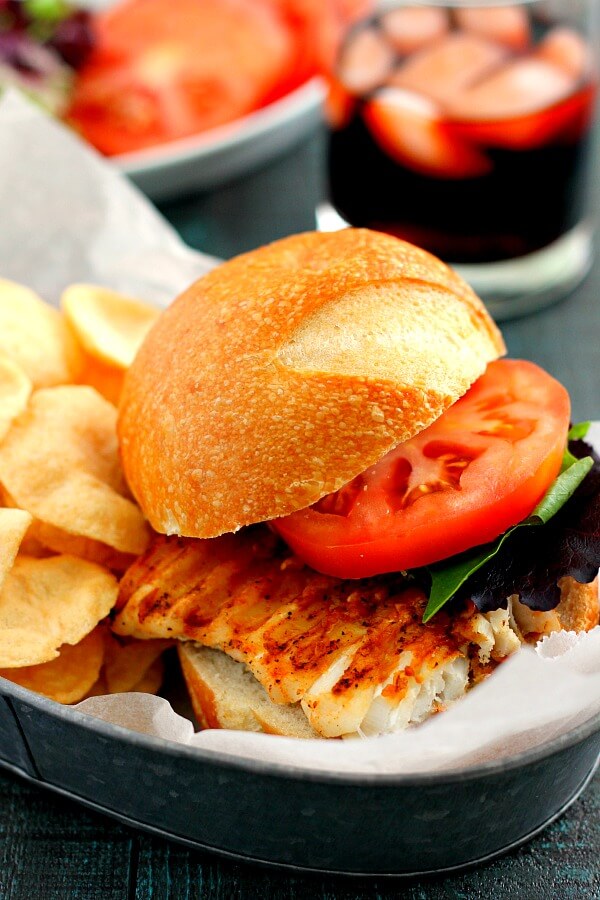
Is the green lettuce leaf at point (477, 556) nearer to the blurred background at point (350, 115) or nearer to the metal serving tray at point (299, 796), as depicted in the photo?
the metal serving tray at point (299, 796)

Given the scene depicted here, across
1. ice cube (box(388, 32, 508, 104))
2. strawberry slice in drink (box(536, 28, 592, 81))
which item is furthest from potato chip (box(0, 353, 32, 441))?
strawberry slice in drink (box(536, 28, 592, 81))

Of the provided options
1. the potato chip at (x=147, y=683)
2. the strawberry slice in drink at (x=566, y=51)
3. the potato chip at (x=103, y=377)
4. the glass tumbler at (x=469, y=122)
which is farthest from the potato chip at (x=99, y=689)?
the strawberry slice in drink at (x=566, y=51)

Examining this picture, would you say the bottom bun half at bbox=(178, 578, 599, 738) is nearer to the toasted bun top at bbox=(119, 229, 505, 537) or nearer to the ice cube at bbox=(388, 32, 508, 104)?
the toasted bun top at bbox=(119, 229, 505, 537)

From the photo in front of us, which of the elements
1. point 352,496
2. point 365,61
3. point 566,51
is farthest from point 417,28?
point 352,496

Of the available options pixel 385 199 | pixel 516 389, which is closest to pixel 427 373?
pixel 516 389

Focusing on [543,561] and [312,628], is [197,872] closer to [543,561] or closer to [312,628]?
[312,628]
